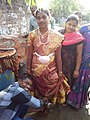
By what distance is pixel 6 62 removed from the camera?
3658 mm

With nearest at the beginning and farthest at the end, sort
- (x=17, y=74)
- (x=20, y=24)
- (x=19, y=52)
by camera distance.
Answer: (x=17, y=74), (x=19, y=52), (x=20, y=24)

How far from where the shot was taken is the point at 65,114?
11.8 feet

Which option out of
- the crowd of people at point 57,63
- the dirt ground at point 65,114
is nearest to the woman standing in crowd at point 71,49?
the crowd of people at point 57,63

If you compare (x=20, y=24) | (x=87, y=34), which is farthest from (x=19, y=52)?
(x=20, y=24)

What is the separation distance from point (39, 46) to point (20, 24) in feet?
18.5

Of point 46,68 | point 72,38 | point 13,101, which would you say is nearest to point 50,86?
point 46,68

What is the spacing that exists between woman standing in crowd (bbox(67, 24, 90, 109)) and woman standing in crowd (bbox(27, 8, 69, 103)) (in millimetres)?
280

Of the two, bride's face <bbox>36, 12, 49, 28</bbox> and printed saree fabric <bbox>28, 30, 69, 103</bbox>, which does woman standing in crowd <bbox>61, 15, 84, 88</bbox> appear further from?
bride's face <bbox>36, 12, 49, 28</bbox>

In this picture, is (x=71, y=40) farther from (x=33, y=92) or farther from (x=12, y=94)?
(x=12, y=94)

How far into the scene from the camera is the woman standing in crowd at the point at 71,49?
11.4 feet

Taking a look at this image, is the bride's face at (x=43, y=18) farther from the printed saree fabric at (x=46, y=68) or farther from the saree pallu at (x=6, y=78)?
the saree pallu at (x=6, y=78)

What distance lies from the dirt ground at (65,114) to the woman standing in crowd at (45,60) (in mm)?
249

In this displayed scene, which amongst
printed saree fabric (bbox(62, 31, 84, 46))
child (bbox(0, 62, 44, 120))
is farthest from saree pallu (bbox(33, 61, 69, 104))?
child (bbox(0, 62, 44, 120))

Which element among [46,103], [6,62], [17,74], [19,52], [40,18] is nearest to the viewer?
[40,18]
